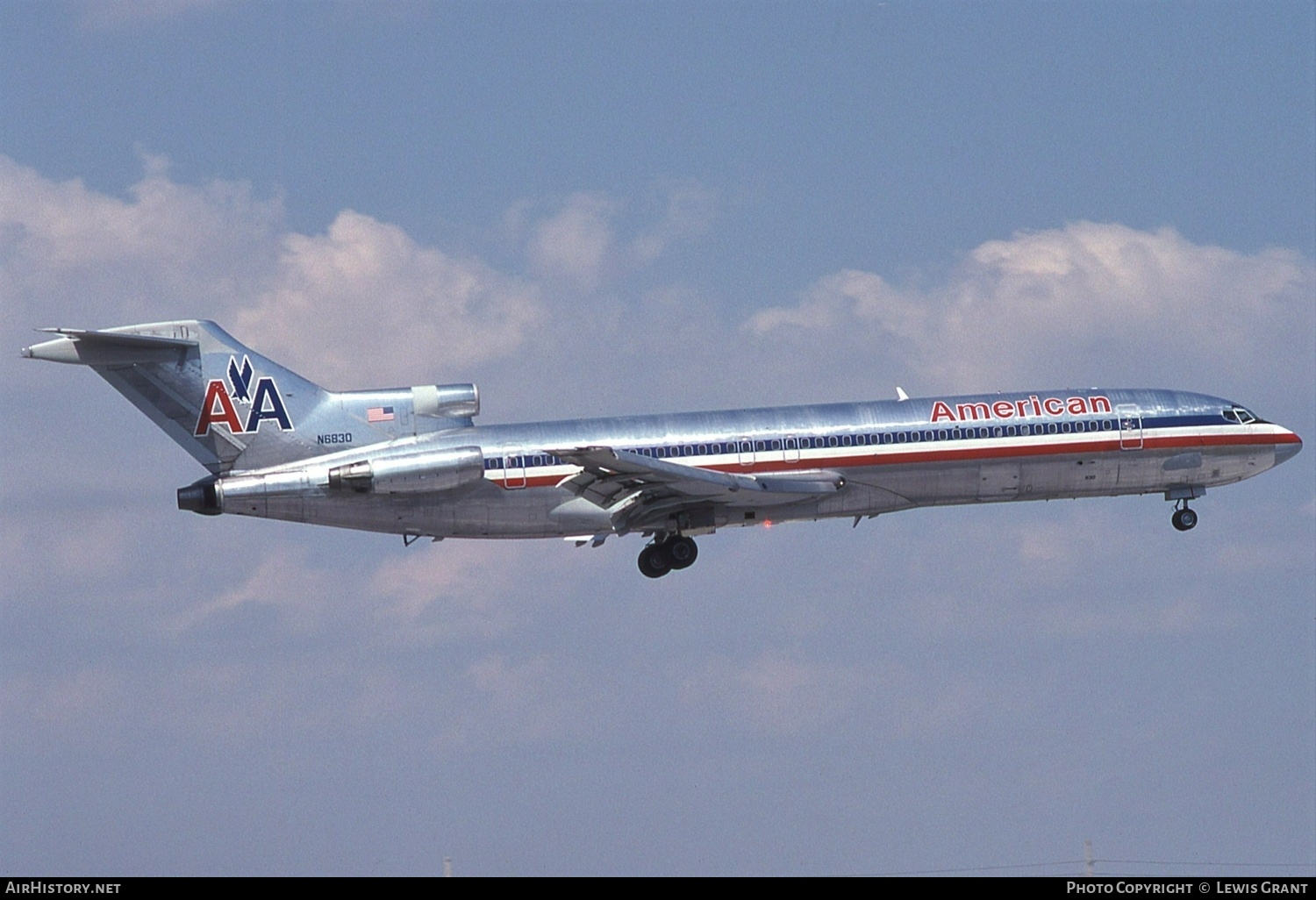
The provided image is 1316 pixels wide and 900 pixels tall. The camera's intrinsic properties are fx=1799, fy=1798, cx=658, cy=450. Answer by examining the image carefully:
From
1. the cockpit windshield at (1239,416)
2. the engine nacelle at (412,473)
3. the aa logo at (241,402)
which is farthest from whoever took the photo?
the cockpit windshield at (1239,416)

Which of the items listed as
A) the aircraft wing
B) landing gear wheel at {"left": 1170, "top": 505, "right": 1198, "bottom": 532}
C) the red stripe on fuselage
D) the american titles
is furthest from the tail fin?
landing gear wheel at {"left": 1170, "top": 505, "right": 1198, "bottom": 532}

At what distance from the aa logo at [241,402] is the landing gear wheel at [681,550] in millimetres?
10011

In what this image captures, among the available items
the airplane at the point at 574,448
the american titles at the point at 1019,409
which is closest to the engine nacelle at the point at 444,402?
the airplane at the point at 574,448

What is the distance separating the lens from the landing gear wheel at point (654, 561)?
4534 centimetres

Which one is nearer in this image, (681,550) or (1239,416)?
(681,550)

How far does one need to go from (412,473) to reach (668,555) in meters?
6.92

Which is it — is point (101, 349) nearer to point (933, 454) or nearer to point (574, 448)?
point (574, 448)

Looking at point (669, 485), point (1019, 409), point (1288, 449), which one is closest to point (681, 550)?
point (669, 485)

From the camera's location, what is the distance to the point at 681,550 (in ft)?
149

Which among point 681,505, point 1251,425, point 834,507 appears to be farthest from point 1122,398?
point 681,505

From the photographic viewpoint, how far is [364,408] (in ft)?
149

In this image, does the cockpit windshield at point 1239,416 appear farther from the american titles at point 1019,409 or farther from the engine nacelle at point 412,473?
the engine nacelle at point 412,473

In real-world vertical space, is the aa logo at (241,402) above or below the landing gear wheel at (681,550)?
above
